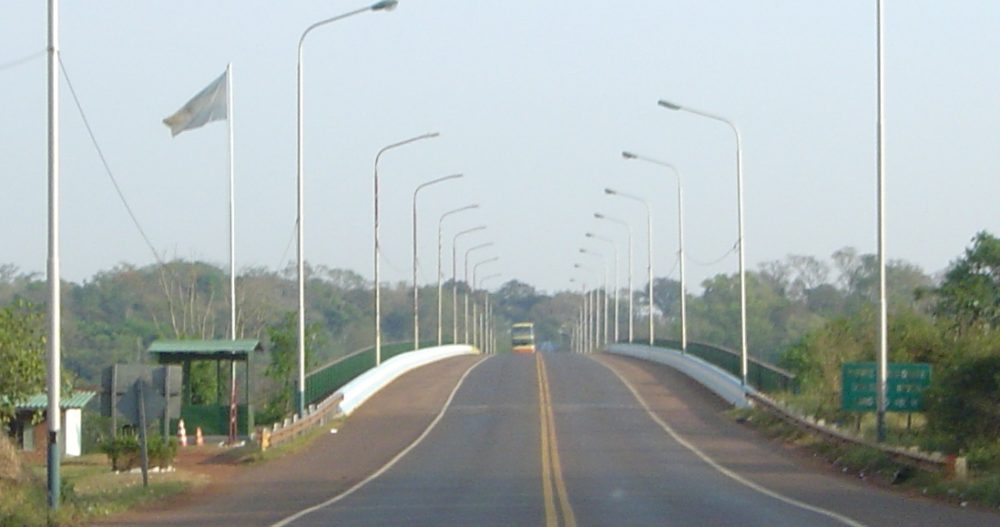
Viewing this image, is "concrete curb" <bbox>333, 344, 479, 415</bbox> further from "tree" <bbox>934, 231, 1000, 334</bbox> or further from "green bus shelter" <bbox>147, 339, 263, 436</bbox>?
"tree" <bbox>934, 231, 1000, 334</bbox>

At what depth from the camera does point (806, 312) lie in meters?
157

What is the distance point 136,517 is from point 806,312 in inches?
5455

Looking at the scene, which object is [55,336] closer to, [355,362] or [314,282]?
[355,362]

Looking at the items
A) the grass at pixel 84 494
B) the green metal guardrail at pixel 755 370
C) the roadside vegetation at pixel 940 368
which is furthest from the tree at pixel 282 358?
the grass at pixel 84 494

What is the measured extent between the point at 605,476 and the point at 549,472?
1.29 m

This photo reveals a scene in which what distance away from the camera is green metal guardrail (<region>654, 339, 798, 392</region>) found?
4494cm

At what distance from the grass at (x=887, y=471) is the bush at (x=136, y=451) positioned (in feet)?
43.4

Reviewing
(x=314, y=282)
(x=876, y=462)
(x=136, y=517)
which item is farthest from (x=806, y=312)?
(x=136, y=517)

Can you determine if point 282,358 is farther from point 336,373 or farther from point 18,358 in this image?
point 18,358

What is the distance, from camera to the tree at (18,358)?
2772 cm

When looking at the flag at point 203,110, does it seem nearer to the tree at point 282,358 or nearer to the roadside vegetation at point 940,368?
the tree at point 282,358

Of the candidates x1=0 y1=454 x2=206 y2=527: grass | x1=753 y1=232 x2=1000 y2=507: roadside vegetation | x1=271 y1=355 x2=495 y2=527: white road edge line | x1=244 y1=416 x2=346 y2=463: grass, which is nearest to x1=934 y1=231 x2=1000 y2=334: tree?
x1=753 y1=232 x2=1000 y2=507: roadside vegetation

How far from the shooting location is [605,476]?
29062 mm

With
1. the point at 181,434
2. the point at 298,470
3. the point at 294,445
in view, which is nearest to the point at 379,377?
the point at 181,434
